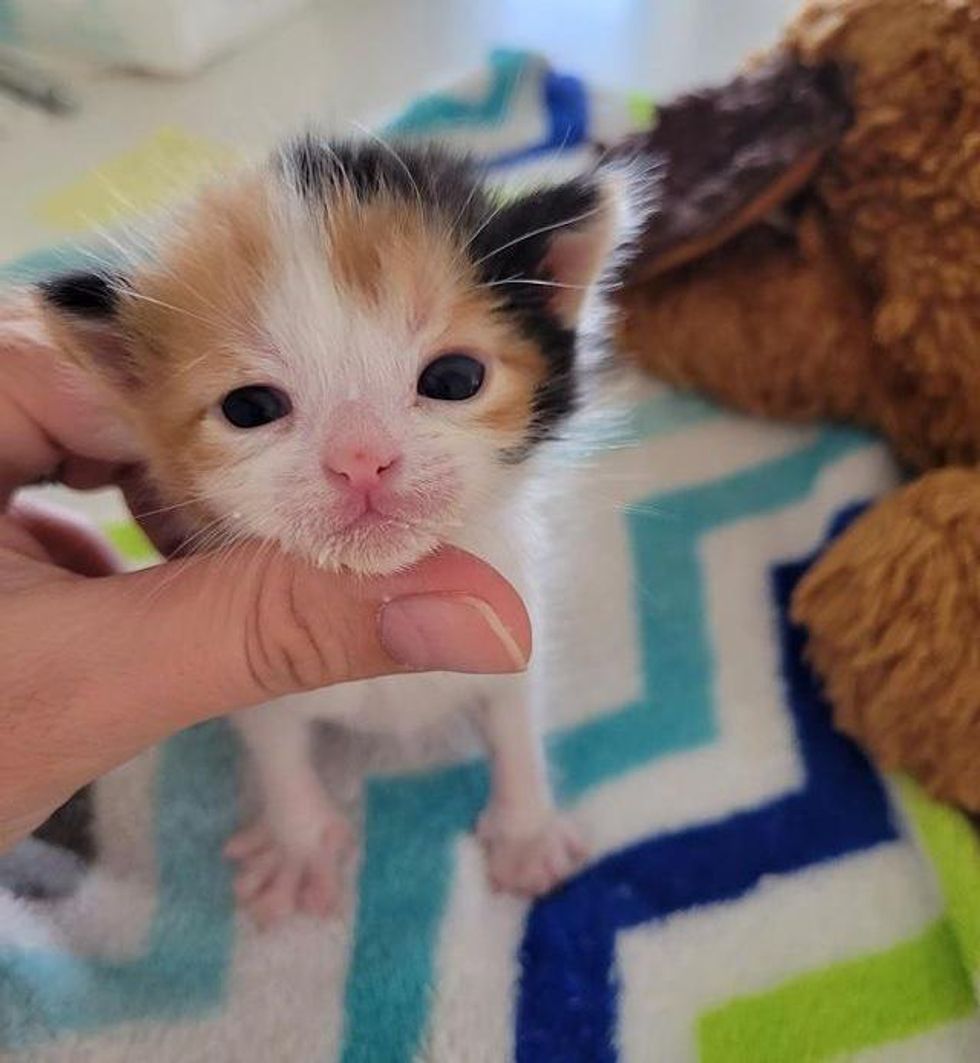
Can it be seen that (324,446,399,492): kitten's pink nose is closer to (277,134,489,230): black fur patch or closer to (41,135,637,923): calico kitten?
(41,135,637,923): calico kitten

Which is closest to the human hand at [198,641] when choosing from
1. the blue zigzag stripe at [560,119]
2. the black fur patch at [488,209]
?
the black fur patch at [488,209]

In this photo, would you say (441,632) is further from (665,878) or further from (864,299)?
(864,299)

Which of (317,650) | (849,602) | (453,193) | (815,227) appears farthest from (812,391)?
(317,650)

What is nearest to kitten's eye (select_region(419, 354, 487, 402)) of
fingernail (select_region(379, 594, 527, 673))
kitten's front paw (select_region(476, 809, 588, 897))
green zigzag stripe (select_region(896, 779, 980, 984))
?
fingernail (select_region(379, 594, 527, 673))

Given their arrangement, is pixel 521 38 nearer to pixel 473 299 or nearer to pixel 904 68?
pixel 904 68

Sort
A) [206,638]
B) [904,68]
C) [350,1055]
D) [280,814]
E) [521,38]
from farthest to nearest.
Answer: [521,38] → [904,68] → [280,814] → [350,1055] → [206,638]

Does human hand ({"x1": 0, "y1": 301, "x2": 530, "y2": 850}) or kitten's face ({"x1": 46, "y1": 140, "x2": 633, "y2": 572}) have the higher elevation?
kitten's face ({"x1": 46, "y1": 140, "x2": 633, "y2": 572})
